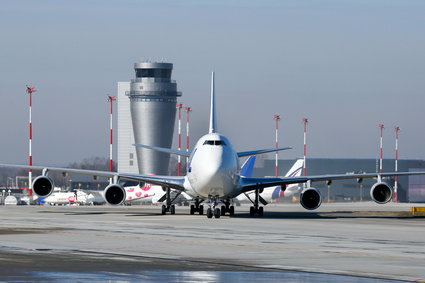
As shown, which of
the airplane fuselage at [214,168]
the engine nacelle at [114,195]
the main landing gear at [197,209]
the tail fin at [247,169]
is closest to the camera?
the airplane fuselage at [214,168]

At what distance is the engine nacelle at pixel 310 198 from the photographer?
58.4 m

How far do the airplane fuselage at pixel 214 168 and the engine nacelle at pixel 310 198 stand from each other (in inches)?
224

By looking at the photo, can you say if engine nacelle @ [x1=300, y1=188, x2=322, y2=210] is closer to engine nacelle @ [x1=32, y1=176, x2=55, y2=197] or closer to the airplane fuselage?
the airplane fuselage

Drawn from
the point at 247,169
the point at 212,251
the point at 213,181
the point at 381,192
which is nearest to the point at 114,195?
the point at 213,181

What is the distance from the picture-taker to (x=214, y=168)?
51.9 metres

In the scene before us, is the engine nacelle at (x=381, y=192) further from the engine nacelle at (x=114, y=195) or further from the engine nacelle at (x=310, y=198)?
the engine nacelle at (x=114, y=195)

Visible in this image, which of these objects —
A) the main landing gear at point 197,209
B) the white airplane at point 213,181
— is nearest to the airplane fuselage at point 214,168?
the white airplane at point 213,181

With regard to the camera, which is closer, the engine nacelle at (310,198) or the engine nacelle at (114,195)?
the engine nacelle at (310,198)

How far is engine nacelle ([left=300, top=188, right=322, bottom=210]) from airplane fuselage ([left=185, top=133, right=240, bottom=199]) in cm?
570

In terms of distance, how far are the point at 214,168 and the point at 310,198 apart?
930cm

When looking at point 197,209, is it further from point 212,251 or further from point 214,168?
point 212,251

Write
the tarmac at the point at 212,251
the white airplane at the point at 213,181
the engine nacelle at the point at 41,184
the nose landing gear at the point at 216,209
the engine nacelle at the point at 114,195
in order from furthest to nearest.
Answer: the engine nacelle at the point at 114,195 → the engine nacelle at the point at 41,184 → the nose landing gear at the point at 216,209 → the white airplane at the point at 213,181 → the tarmac at the point at 212,251

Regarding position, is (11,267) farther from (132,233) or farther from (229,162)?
(229,162)

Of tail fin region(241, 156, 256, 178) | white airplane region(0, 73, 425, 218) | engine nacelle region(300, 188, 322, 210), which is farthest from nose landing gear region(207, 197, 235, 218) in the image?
tail fin region(241, 156, 256, 178)
